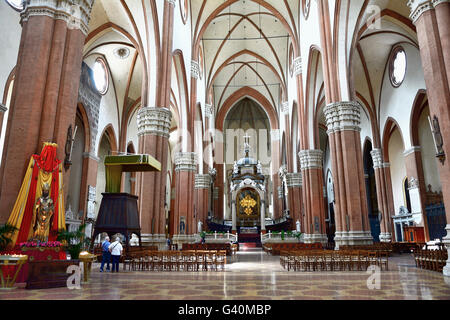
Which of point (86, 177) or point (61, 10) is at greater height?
point (61, 10)

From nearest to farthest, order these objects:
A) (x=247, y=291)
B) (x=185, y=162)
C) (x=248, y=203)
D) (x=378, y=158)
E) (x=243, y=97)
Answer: (x=247, y=291) → (x=185, y=162) → (x=378, y=158) → (x=248, y=203) → (x=243, y=97)

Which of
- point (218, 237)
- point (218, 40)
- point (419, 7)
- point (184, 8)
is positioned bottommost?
point (218, 237)

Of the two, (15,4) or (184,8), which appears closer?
(15,4)

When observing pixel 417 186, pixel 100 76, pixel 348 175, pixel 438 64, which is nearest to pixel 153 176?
pixel 348 175

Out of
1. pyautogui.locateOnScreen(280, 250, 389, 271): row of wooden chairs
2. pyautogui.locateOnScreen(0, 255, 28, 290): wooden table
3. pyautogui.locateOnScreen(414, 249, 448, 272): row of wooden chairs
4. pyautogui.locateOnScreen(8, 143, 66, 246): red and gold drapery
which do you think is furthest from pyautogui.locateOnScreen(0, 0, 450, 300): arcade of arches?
pyautogui.locateOnScreen(280, 250, 389, 271): row of wooden chairs

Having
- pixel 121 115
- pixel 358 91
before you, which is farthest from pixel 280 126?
Answer: pixel 121 115

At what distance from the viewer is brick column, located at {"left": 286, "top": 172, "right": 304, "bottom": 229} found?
26.1m

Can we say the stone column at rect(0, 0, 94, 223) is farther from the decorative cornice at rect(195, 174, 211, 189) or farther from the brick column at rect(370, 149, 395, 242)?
the decorative cornice at rect(195, 174, 211, 189)

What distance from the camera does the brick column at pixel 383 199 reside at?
22.1 m

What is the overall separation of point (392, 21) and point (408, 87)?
15.2 ft

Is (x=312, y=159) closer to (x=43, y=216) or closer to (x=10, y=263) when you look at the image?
(x=43, y=216)

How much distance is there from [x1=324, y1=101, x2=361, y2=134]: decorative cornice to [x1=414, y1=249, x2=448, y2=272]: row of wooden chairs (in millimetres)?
6022

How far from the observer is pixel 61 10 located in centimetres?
744

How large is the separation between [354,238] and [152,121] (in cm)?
978
